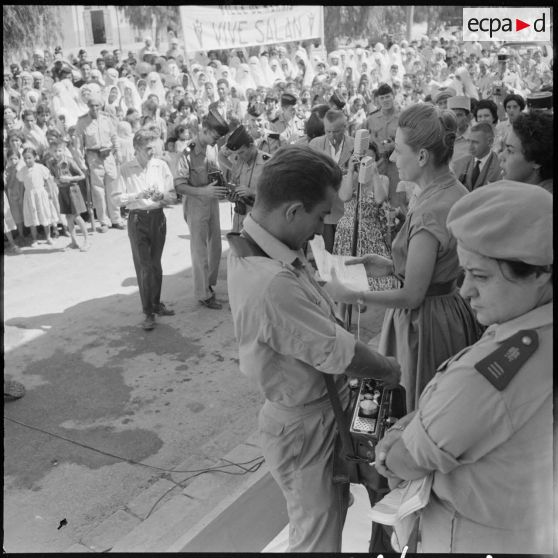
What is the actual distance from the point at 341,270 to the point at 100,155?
8013mm

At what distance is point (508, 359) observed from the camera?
4.61ft

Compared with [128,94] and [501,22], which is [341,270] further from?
[128,94]

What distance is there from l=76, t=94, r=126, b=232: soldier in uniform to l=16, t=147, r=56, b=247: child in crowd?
884 millimetres

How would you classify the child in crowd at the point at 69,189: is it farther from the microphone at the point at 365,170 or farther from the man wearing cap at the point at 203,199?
the microphone at the point at 365,170

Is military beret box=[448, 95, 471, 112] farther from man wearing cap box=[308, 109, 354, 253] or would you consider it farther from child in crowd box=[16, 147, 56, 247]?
child in crowd box=[16, 147, 56, 247]

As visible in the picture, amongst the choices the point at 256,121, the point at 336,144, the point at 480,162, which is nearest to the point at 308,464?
the point at 480,162

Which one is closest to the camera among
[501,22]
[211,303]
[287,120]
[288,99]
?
[501,22]

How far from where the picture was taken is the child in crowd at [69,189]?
28.9 ft

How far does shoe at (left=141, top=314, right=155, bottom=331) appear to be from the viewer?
6.21 m

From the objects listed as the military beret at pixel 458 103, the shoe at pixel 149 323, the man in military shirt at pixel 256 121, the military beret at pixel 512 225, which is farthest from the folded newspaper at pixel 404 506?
the man in military shirt at pixel 256 121

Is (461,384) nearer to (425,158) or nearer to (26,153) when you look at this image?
(425,158)

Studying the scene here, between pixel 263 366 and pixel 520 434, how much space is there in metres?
0.89

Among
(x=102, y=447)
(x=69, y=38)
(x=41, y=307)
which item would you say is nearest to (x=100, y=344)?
(x=41, y=307)

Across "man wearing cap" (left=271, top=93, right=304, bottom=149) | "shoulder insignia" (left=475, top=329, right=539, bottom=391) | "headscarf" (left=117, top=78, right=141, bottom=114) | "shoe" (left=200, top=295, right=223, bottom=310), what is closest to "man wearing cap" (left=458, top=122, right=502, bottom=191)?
"shoe" (left=200, top=295, right=223, bottom=310)
